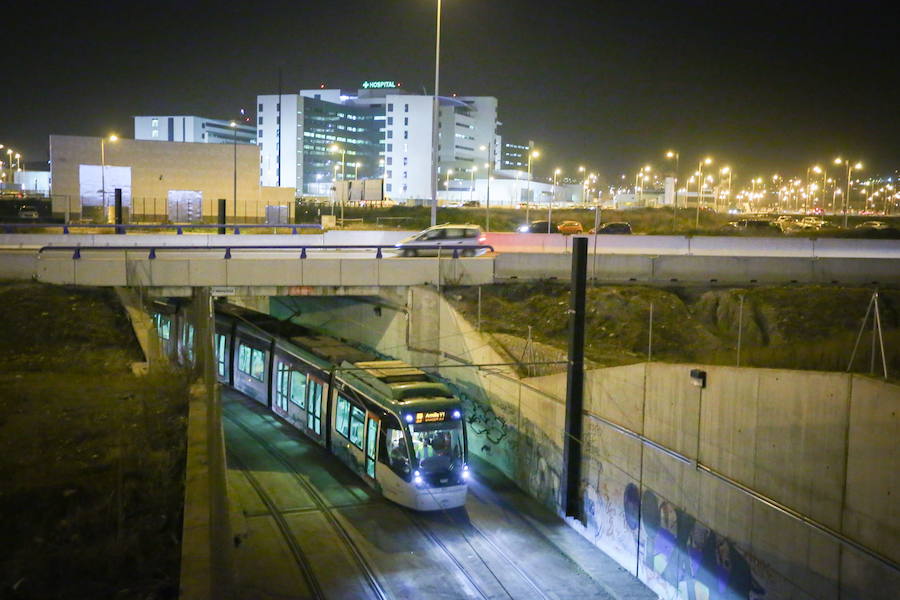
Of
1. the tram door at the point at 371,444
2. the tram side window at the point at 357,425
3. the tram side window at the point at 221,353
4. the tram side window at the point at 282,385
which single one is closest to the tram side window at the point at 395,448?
the tram door at the point at 371,444

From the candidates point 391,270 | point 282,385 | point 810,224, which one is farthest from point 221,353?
point 810,224

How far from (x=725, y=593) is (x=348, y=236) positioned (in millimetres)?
29356

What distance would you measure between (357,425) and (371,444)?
0.88 meters

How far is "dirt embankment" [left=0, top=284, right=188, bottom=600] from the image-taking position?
8.36m

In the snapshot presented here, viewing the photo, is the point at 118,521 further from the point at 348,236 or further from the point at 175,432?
the point at 348,236

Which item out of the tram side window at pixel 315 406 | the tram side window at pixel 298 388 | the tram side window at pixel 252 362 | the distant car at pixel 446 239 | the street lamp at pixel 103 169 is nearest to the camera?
the tram side window at pixel 315 406

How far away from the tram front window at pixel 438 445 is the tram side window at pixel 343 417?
2.78 metres

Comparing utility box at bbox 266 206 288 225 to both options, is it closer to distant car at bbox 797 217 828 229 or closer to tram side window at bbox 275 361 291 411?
tram side window at bbox 275 361 291 411

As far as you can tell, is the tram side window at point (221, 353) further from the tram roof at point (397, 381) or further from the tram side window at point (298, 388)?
the tram roof at point (397, 381)

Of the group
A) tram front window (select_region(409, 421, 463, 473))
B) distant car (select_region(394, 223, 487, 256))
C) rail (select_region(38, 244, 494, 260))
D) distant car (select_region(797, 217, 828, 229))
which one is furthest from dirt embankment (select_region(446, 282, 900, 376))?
distant car (select_region(797, 217, 828, 229))

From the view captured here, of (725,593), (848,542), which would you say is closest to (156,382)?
(725,593)

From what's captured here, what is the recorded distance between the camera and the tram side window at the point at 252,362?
25.2 m

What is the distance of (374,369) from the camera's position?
63.1 feet

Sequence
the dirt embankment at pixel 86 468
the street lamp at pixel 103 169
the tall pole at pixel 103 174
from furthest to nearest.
→ the street lamp at pixel 103 169 → the tall pole at pixel 103 174 → the dirt embankment at pixel 86 468
